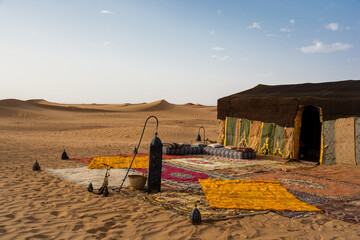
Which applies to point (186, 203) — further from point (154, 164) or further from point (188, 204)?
point (154, 164)

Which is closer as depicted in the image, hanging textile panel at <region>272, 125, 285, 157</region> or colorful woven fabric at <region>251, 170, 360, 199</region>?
colorful woven fabric at <region>251, 170, 360, 199</region>

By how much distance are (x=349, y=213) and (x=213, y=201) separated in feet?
8.10

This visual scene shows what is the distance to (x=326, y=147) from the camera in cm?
1084

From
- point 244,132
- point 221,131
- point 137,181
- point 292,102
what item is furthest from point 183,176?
point 221,131

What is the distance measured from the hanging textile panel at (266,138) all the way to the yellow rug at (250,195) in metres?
5.48

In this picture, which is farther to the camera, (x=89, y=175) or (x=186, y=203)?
(x=89, y=175)

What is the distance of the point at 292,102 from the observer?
1209cm

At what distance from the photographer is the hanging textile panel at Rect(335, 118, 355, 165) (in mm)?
10159

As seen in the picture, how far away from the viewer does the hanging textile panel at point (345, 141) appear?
1016 cm

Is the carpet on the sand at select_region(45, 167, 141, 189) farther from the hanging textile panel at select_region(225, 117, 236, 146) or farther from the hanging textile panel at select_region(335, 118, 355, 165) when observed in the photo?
the hanging textile panel at select_region(335, 118, 355, 165)

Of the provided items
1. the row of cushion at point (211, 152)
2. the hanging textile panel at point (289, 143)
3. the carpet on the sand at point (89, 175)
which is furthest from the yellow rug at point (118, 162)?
the hanging textile panel at point (289, 143)

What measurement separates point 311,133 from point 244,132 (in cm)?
324

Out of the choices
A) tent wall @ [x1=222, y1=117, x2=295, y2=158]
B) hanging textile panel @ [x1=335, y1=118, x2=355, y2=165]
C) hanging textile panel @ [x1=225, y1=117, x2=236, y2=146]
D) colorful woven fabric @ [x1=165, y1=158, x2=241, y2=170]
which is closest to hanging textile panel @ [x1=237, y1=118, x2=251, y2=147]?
tent wall @ [x1=222, y1=117, x2=295, y2=158]

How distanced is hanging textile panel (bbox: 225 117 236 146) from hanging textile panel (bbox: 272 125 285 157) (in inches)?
88.4
